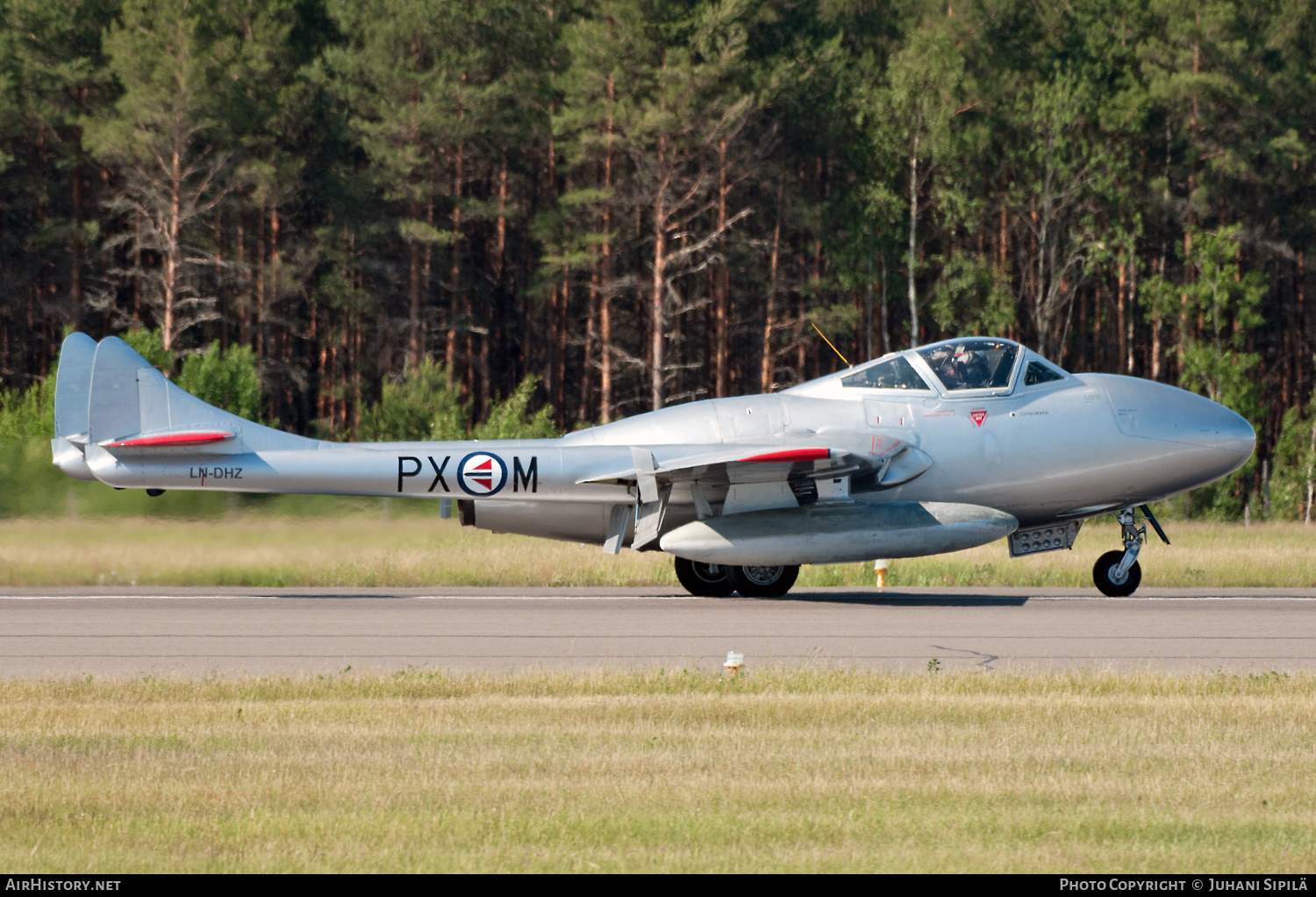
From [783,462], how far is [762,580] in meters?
1.96

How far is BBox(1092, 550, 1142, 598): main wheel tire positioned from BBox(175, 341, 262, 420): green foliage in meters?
23.3

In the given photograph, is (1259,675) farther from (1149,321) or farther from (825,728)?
(1149,321)

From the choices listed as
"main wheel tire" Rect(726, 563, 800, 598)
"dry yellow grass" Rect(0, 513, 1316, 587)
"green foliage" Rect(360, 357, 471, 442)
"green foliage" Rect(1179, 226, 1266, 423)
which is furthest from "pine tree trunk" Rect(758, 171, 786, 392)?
"main wheel tire" Rect(726, 563, 800, 598)

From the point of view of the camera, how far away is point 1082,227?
158 ft

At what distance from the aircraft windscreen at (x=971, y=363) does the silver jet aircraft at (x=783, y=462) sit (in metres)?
0.02

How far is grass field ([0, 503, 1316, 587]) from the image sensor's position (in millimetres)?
18531

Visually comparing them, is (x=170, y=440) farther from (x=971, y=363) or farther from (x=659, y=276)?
(x=659, y=276)

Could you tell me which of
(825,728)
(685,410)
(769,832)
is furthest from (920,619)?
(769,832)

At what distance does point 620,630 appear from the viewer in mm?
14734

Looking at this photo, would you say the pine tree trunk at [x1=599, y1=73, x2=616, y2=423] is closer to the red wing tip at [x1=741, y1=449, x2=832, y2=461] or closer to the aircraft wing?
the aircraft wing

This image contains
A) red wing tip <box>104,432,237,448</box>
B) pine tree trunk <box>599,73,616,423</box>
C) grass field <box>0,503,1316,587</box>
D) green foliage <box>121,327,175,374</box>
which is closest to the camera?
red wing tip <box>104,432,237,448</box>

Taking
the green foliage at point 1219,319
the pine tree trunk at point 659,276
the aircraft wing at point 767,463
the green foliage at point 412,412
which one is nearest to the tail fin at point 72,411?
the aircraft wing at point 767,463

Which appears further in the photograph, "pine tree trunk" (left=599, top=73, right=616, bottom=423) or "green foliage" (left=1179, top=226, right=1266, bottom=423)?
"pine tree trunk" (left=599, top=73, right=616, bottom=423)
